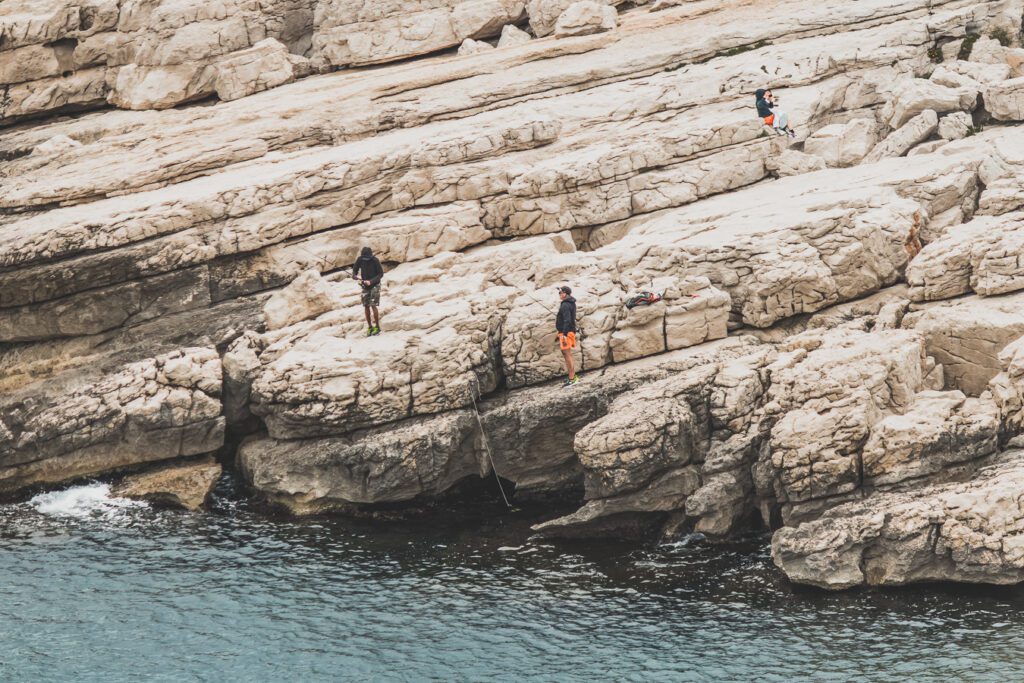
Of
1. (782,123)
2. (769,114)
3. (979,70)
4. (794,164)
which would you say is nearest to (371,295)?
Answer: (794,164)

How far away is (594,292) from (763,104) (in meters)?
13.8

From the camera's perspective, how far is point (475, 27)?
64.8 metres

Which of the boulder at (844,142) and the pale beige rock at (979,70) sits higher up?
the pale beige rock at (979,70)

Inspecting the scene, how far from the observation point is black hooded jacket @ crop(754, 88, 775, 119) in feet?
162

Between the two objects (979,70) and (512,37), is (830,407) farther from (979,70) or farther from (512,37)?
(512,37)

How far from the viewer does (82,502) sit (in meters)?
42.4

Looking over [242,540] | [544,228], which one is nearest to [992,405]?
[544,228]

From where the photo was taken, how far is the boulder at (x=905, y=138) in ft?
159

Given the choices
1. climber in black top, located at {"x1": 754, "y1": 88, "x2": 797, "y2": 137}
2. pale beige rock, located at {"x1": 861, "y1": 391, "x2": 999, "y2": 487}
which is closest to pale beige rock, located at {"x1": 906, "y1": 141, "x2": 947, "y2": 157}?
climber in black top, located at {"x1": 754, "y1": 88, "x2": 797, "y2": 137}

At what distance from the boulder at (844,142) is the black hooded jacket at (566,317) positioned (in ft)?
53.7

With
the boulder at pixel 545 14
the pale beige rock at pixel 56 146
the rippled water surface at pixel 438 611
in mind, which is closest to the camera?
the rippled water surface at pixel 438 611

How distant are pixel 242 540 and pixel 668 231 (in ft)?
63.2

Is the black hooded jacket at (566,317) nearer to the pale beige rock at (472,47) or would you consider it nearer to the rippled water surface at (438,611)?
the rippled water surface at (438,611)

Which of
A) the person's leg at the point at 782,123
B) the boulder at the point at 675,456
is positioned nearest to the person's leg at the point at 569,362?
the boulder at the point at 675,456
